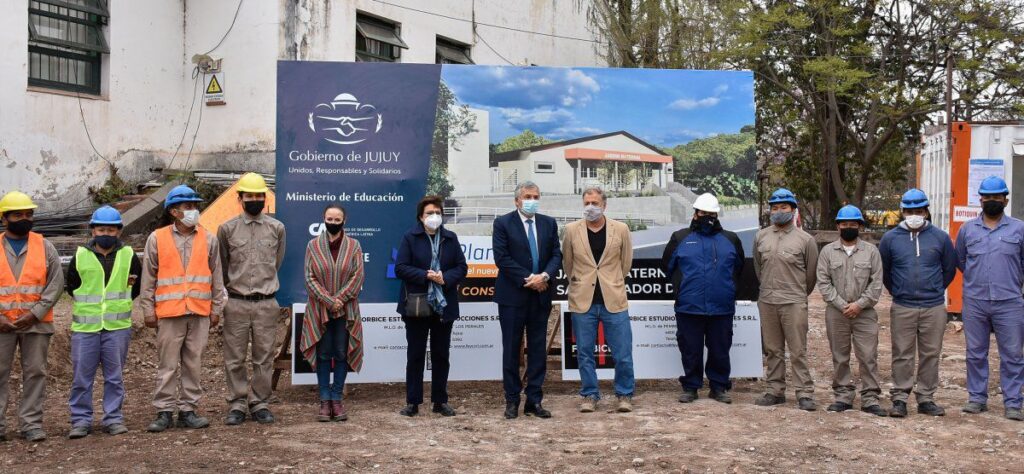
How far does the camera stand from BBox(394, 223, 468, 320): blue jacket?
8133 mm

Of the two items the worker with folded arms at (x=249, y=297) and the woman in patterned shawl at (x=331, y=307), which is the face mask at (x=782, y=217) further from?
the worker with folded arms at (x=249, y=297)

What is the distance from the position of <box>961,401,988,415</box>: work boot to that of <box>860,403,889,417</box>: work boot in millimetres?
660

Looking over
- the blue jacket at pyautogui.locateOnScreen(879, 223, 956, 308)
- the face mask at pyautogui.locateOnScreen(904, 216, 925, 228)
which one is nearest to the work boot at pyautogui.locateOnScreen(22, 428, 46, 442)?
the blue jacket at pyautogui.locateOnScreen(879, 223, 956, 308)

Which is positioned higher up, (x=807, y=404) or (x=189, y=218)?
(x=189, y=218)

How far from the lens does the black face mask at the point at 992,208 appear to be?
27.3 feet

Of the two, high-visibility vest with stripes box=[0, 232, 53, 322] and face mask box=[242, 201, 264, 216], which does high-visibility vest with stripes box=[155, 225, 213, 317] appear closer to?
face mask box=[242, 201, 264, 216]

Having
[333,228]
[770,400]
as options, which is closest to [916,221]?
[770,400]

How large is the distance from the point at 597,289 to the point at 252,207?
9.26 ft

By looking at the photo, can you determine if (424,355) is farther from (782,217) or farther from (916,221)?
(916,221)

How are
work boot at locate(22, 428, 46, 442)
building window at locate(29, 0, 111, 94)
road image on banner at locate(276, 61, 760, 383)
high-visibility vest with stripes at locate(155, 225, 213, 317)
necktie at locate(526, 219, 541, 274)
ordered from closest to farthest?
work boot at locate(22, 428, 46, 442) < high-visibility vest with stripes at locate(155, 225, 213, 317) < necktie at locate(526, 219, 541, 274) < road image on banner at locate(276, 61, 760, 383) < building window at locate(29, 0, 111, 94)

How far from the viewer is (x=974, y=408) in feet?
27.3

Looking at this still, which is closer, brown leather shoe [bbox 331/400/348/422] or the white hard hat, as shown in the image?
brown leather shoe [bbox 331/400/348/422]

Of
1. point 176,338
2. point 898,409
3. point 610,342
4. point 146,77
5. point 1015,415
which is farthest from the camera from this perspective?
point 146,77

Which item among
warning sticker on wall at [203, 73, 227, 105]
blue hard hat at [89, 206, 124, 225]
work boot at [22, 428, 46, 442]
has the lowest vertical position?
work boot at [22, 428, 46, 442]
